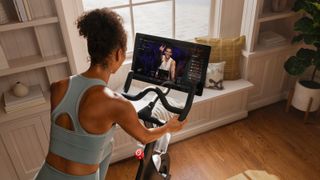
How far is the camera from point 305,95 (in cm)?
258

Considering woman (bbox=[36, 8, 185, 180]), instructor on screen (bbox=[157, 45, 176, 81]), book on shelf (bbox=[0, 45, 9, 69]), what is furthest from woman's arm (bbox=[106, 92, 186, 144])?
book on shelf (bbox=[0, 45, 9, 69])

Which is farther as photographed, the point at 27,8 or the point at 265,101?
the point at 265,101

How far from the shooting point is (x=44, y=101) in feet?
6.14

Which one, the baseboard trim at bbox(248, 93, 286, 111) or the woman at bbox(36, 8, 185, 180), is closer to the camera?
the woman at bbox(36, 8, 185, 180)

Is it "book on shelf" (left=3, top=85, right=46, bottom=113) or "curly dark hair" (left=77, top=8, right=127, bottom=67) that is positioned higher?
"curly dark hair" (left=77, top=8, right=127, bottom=67)

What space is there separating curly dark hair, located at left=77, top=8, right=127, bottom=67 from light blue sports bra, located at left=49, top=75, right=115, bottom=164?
0.12 meters

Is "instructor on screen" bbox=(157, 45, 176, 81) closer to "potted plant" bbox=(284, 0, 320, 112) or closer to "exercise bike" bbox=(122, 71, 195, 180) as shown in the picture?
"exercise bike" bbox=(122, 71, 195, 180)

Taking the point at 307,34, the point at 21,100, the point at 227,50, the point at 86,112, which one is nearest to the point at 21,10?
the point at 21,100

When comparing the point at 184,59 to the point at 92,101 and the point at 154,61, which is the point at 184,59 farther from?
the point at 92,101

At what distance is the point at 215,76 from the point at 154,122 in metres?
1.24

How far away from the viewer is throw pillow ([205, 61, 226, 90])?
2.41 metres

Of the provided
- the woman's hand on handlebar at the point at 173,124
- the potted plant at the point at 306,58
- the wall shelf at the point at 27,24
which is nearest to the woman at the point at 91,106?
the woman's hand on handlebar at the point at 173,124

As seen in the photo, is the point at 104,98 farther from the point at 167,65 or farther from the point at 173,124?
the point at 167,65

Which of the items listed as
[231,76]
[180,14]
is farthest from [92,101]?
[180,14]
